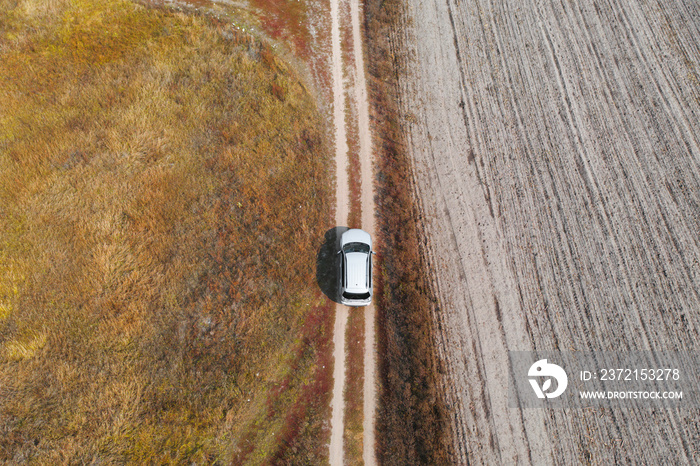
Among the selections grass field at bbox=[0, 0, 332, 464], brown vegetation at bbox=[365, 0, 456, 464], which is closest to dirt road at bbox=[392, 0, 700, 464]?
brown vegetation at bbox=[365, 0, 456, 464]

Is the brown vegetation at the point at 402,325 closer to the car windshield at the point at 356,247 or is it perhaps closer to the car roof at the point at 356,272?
the car windshield at the point at 356,247

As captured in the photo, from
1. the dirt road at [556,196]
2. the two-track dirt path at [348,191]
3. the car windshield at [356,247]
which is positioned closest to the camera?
the two-track dirt path at [348,191]

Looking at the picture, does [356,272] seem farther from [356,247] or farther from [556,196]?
[556,196]

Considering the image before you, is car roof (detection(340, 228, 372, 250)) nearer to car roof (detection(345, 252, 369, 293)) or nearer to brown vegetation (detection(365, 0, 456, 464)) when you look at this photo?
car roof (detection(345, 252, 369, 293))

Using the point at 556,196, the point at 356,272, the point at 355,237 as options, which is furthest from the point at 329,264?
the point at 556,196

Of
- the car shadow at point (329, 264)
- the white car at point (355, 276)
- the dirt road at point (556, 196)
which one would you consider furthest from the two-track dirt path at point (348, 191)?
the dirt road at point (556, 196)

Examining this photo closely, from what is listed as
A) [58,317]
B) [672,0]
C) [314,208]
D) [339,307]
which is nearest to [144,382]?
[58,317]

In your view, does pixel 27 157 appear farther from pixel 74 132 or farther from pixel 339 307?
pixel 339 307
